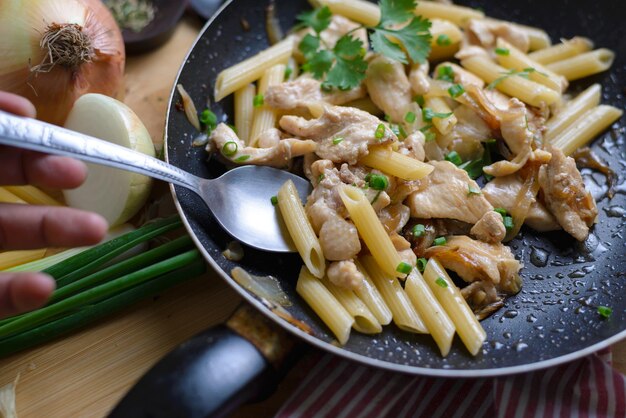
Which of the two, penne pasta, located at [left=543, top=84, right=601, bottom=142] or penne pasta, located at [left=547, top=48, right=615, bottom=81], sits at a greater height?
penne pasta, located at [left=547, top=48, right=615, bottom=81]

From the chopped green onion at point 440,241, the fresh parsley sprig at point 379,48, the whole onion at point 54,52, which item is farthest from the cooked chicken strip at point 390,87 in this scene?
the whole onion at point 54,52

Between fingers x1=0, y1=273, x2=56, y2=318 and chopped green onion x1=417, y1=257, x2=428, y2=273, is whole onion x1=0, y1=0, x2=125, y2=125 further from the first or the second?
chopped green onion x1=417, y1=257, x2=428, y2=273

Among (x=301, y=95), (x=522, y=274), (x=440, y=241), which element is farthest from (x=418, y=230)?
(x=301, y=95)

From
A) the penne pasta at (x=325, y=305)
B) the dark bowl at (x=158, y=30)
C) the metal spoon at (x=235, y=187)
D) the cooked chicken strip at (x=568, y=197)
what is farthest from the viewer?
the dark bowl at (x=158, y=30)

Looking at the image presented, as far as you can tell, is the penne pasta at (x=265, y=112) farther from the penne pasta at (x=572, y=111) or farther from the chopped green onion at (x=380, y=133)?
the penne pasta at (x=572, y=111)

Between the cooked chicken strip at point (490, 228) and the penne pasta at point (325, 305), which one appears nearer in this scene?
the penne pasta at point (325, 305)

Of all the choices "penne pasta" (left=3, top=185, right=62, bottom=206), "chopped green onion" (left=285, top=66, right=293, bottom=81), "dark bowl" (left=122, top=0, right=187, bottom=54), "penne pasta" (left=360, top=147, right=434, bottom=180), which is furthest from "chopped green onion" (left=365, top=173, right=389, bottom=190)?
"dark bowl" (left=122, top=0, right=187, bottom=54)

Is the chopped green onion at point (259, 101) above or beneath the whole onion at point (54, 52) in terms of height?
beneath
